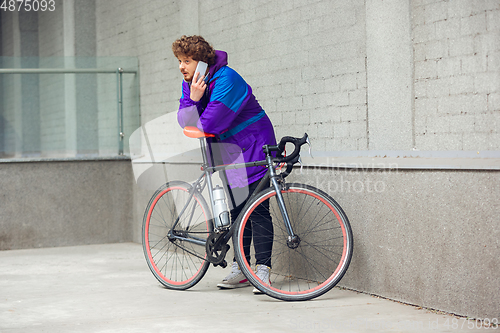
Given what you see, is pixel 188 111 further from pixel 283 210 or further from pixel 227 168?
pixel 283 210

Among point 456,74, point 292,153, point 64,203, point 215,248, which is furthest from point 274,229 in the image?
point 64,203

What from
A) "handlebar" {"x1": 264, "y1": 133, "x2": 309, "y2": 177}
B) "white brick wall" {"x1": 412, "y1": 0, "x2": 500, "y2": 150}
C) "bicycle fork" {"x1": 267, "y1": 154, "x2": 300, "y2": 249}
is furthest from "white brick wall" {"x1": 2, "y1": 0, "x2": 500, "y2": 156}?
"bicycle fork" {"x1": 267, "y1": 154, "x2": 300, "y2": 249}

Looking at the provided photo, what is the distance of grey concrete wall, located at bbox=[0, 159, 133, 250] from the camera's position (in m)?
6.52

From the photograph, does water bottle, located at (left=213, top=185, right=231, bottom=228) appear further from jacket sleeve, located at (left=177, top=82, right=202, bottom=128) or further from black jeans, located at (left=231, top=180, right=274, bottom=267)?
jacket sleeve, located at (left=177, top=82, right=202, bottom=128)

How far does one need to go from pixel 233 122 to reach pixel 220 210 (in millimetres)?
601

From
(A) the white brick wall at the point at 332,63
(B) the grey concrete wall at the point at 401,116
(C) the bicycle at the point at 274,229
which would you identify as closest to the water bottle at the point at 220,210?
(C) the bicycle at the point at 274,229

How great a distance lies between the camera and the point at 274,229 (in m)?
4.52

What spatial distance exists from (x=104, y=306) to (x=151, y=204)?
2.98 ft

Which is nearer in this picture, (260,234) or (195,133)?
(195,133)

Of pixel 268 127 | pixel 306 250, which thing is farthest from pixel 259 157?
pixel 306 250

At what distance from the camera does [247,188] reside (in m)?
4.16

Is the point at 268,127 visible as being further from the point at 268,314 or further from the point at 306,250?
the point at 268,314

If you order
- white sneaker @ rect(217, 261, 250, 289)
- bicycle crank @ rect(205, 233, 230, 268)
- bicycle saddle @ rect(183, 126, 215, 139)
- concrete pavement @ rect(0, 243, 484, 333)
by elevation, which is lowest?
concrete pavement @ rect(0, 243, 484, 333)

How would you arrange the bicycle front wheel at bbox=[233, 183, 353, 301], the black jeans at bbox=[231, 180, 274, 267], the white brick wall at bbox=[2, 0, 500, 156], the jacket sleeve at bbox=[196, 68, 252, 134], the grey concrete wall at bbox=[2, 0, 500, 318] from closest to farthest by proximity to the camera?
the grey concrete wall at bbox=[2, 0, 500, 318] < the white brick wall at bbox=[2, 0, 500, 156] < the bicycle front wheel at bbox=[233, 183, 353, 301] < the jacket sleeve at bbox=[196, 68, 252, 134] < the black jeans at bbox=[231, 180, 274, 267]
